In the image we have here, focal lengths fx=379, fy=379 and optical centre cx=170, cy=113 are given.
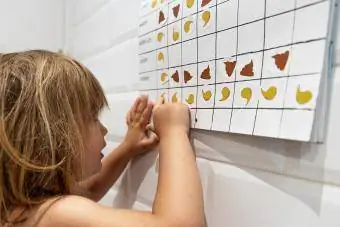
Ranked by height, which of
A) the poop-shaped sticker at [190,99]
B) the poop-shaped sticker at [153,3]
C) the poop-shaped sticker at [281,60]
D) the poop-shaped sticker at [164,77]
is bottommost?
the poop-shaped sticker at [190,99]

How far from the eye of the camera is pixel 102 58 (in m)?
0.90

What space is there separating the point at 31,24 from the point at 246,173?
0.91m

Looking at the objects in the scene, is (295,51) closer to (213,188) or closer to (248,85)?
(248,85)

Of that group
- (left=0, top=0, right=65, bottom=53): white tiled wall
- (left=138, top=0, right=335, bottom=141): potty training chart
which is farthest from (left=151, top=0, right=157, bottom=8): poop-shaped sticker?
(left=0, top=0, right=65, bottom=53): white tiled wall

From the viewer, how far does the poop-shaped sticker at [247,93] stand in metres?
0.42

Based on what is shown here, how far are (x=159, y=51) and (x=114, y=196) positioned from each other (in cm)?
36

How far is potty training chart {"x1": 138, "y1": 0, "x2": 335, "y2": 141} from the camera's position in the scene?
1.14 ft

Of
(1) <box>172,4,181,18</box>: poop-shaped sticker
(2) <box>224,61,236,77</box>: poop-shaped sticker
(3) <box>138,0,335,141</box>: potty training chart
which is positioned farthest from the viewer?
(1) <box>172,4,181,18</box>: poop-shaped sticker

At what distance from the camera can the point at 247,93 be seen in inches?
16.7

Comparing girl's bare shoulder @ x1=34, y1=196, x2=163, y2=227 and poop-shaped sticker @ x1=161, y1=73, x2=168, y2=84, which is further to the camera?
poop-shaped sticker @ x1=161, y1=73, x2=168, y2=84

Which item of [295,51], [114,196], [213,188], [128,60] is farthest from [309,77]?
[114,196]

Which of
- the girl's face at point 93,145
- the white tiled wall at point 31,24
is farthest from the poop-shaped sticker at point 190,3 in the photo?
the white tiled wall at point 31,24

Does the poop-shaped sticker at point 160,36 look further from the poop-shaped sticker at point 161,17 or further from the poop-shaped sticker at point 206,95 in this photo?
the poop-shaped sticker at point 206,95

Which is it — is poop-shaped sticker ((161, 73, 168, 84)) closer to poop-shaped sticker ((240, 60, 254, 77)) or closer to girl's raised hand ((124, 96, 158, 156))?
girl's raised hand ((124, 96, 158, 156))
